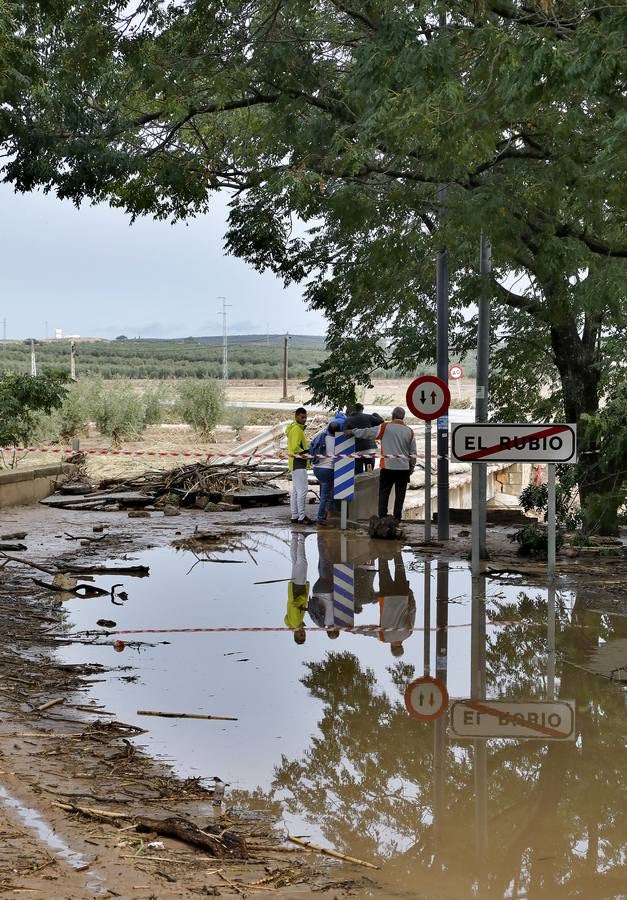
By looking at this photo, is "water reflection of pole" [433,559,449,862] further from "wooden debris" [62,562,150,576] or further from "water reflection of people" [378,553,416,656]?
"wooden debris" [62,562,150,576]

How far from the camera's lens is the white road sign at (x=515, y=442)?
13156 millimetres

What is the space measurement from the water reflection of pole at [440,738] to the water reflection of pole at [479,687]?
0.18 meters

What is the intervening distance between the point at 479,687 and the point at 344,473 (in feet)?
35.1

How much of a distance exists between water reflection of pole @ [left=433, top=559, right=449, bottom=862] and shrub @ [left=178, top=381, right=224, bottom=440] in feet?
139

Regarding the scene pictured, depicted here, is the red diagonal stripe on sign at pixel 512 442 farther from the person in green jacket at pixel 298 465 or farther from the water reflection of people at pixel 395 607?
the person in green jacket at pixel 298 465

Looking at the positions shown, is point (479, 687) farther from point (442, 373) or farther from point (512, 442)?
point (442, 373)

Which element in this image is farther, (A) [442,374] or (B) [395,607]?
(A) [442,374]

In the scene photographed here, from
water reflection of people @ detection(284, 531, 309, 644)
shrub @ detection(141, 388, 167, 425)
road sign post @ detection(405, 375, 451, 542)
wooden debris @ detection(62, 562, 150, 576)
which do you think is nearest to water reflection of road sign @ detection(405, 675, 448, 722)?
water reflection of people @ detection(284, 531, 309, 644)

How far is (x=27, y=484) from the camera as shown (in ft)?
75.6

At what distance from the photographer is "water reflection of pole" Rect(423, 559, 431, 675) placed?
A: 932cm

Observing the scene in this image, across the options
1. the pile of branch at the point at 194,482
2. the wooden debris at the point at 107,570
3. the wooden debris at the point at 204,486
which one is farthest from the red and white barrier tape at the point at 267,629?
the pile of branch at the point at 194,482

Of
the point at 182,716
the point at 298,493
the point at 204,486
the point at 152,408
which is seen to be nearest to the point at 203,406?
the point at 152,408

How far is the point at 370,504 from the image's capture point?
2177 centimetres

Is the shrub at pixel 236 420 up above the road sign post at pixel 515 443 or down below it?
above
